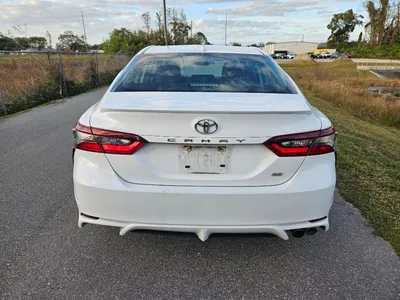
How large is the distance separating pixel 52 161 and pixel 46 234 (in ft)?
7.48

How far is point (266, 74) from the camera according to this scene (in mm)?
3102

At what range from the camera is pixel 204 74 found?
10.00 feet

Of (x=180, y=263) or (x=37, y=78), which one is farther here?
(x=37, y=78)

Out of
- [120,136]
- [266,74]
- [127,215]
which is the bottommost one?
[127,215]

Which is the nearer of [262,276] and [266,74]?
[262,276]

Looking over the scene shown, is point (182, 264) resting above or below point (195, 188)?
below

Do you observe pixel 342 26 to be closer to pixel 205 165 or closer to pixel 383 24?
pixel 383 24

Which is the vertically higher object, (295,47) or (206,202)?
(206,202)

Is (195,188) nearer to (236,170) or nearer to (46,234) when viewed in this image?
(236,170)

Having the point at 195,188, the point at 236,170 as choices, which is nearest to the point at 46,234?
the point at 195,188

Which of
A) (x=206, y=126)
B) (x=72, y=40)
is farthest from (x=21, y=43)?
(x=72, y=40)

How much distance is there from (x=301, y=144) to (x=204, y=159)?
652 mm

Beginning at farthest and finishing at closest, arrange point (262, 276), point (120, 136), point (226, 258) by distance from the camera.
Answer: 1. point (226, 258)
2. point (262, 276)
3. point (120, 136)

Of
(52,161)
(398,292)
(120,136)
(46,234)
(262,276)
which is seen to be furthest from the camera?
(52,161)
